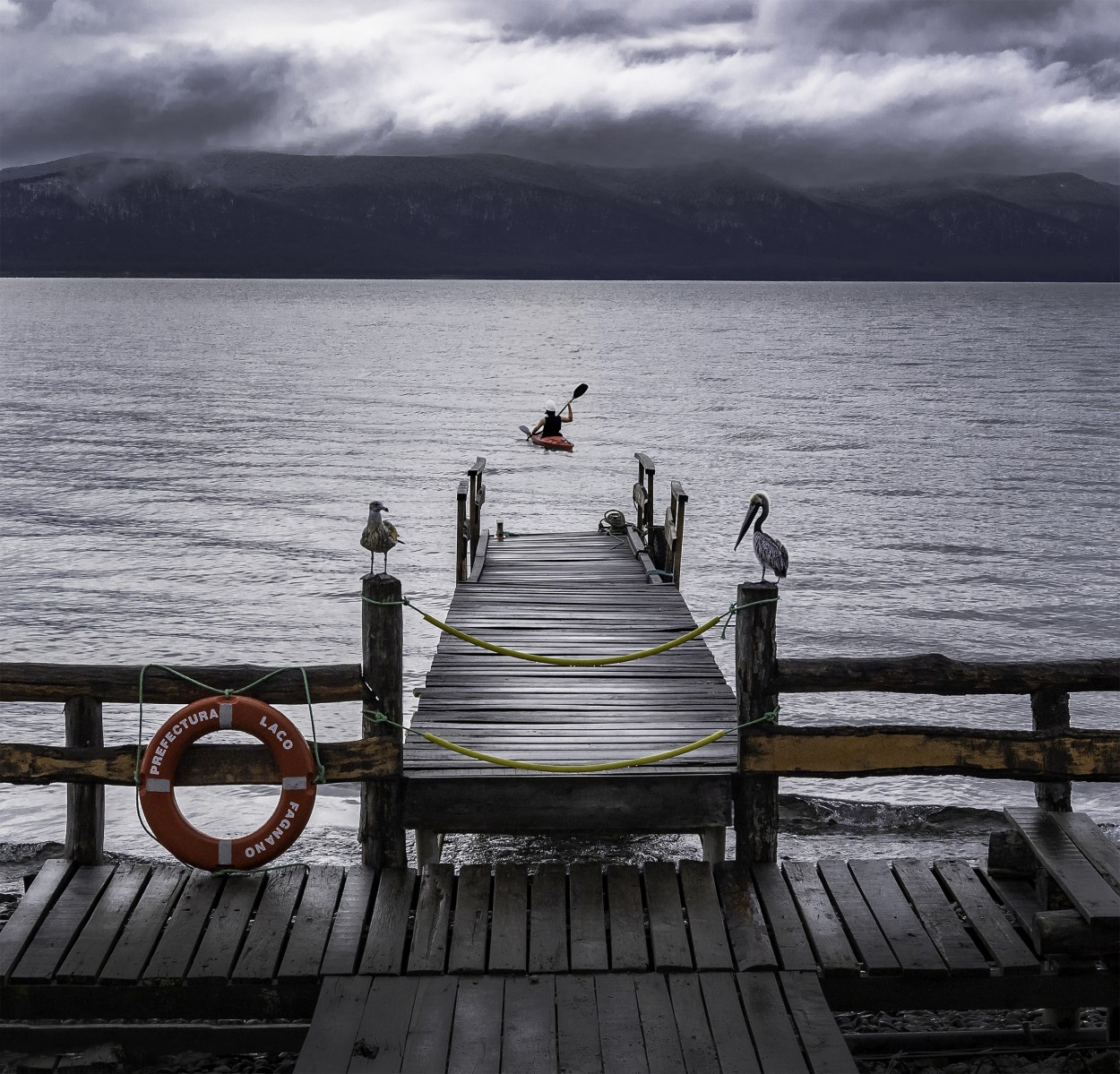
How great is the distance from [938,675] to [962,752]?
0.42m

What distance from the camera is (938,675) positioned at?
21.9ft

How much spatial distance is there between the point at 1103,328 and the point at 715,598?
124m

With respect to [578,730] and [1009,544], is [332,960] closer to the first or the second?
[578,730]

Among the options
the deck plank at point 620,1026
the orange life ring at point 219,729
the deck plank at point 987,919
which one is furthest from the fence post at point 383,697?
the deck plank at point 987,919

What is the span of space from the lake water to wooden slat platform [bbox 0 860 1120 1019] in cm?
484

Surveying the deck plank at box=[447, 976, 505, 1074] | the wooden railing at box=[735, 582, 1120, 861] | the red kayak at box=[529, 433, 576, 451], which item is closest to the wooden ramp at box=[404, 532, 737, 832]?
the wooden railing at box=[735, 582, 1120, 861]

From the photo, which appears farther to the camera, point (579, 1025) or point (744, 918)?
point (744, 918)

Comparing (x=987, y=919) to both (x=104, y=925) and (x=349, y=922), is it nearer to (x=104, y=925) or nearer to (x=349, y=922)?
(x=349, y=922)

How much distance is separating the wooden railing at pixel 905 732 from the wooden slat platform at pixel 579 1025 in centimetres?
124

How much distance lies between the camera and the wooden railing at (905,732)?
659 cm

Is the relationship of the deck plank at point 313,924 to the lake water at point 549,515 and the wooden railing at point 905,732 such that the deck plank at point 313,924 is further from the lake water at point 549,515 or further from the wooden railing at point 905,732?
the lake water at point 549,515

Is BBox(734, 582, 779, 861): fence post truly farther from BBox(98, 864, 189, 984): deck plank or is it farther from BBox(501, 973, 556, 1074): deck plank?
BBox(98, 864, 189, 984): deck plank

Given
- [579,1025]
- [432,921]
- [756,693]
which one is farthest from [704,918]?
[432,921]

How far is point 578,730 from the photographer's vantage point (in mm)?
8641
